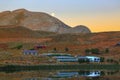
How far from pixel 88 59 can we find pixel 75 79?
48930 mm

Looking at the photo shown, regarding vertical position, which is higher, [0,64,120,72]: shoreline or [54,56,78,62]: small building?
[54,56,78,62]: small building

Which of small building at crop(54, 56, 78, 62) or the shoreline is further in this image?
small building at crop(54, 56, 78, 62)

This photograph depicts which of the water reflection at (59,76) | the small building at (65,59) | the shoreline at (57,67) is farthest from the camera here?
the small building at (65,59)

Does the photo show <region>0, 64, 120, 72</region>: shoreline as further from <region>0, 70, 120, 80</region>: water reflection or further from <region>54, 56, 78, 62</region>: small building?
<region>0, 70, 120, 80</region>: water reflection

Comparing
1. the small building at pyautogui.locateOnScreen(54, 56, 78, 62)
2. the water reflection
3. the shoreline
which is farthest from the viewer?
the small building at pyautogui.locateOnScreen(54, 56, 78, 62)

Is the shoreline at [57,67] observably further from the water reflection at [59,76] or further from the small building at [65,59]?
the water reflection at [59,76]

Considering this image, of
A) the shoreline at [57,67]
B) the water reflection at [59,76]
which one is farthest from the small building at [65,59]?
the water reflection at [59,76]

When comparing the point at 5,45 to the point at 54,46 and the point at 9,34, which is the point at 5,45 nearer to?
the point at 54,46

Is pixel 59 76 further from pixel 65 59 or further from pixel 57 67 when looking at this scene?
pixel 65 59

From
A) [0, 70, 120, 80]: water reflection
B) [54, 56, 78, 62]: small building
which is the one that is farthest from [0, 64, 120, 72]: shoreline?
[0, 70, 120, 80]: water reflection

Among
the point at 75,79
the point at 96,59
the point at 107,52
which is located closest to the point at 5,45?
the point at 107,52

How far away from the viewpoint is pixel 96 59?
114 meters

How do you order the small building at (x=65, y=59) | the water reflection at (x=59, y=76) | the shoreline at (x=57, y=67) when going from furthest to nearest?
the small building at (x=65, y=59)
the shoreline at (x=57, y=67)
the water reflection at (x=59, y=76)

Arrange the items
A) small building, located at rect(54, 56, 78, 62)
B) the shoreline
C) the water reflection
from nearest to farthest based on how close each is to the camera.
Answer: the water reflection
the shoreline
small building, located at rect(54, 56, 78, 62)
